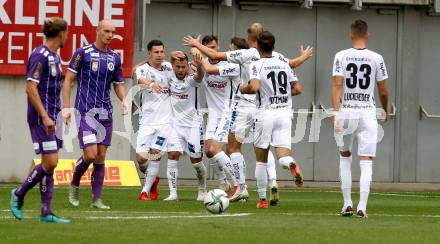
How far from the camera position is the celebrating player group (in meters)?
13.3

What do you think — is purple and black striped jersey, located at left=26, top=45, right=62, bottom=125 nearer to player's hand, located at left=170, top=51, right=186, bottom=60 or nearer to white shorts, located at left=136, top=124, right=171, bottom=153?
player's hand, located at left=170, top=51, right=186, bottom=60

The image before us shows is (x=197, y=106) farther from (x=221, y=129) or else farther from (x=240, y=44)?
(x=240, y=44)

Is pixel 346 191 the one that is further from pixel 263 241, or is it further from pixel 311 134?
pixel 311 134

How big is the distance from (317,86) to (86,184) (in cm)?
656

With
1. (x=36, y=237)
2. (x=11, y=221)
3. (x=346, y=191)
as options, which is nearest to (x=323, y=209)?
(x=346, y=191)

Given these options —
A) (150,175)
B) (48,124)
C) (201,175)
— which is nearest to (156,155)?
(150,175)

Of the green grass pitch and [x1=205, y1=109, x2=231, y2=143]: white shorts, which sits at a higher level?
[x1=205, y1=109, x2=231, y2=143]: white shorts

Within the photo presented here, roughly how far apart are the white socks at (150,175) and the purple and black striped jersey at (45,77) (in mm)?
5717

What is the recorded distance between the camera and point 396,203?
750 inches

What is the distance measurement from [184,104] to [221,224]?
21.4ft

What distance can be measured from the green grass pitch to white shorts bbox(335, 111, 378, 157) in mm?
814

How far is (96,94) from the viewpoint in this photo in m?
16.2

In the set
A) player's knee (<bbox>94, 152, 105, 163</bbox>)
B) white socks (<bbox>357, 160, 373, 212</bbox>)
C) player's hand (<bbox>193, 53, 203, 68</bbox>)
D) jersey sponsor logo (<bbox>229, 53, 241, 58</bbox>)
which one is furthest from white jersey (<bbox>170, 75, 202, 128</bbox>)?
white socks (<bbox>357, 160, 373, 212</bbox>)

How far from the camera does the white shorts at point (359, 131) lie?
14820mm
